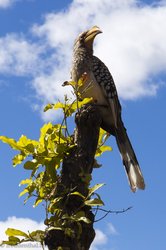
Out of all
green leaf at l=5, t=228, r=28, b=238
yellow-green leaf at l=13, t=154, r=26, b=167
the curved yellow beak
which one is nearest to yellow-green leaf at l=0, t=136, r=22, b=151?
yellow-green leaf at l=13, t=154, r=26, b=167

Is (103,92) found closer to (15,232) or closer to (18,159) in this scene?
(18,159)

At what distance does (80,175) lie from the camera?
3115 mm

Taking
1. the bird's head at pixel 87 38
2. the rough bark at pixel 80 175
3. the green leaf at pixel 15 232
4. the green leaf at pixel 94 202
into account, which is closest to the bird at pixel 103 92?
the bird's head at pixel 87 38

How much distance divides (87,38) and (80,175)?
260 centimetres

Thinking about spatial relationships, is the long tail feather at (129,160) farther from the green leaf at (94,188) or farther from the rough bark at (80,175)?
the green leaf at (94,188)

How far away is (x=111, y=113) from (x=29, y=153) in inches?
62.3

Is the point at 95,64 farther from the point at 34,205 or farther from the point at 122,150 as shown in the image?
the point at 34,205

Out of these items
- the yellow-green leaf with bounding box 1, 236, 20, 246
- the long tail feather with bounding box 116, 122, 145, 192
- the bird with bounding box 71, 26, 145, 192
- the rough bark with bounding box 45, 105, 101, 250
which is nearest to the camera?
the rough bark with bounding box 45, 105, 101, 250

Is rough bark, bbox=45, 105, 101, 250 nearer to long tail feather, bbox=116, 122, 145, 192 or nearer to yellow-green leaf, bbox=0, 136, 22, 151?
yellow-green leaf, bbox=0, 136, 22, 151

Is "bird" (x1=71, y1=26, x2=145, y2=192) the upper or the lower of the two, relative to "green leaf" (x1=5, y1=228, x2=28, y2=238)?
upper

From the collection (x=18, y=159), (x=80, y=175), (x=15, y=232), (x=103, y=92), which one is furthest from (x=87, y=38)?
(x=15, y=232)

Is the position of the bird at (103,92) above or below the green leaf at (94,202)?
above

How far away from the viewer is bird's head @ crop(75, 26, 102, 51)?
5287 millimetres

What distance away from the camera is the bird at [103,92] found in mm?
4453
